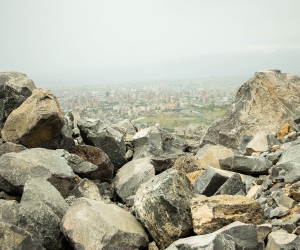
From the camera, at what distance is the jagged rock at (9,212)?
6.10 metres

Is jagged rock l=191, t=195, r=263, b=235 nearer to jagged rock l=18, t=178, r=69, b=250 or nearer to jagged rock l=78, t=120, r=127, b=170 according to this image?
jagged rock l=18, t=178, r=69, b=250

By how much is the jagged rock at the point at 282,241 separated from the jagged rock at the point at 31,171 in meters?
4.80

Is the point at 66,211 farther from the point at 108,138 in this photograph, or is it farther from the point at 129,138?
the point at 129,138

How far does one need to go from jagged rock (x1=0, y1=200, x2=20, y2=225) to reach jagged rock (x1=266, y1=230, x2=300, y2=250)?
4.31 m

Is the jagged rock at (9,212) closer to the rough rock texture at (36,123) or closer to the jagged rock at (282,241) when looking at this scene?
the rough rock texture at (36,123)

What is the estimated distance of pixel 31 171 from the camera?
765cm

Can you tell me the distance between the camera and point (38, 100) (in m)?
9.18

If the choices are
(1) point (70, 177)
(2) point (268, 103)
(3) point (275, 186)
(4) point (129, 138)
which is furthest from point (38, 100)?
(2) point (268, 103)

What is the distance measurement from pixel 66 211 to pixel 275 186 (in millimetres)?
4182

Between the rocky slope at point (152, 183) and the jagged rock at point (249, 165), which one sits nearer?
the rocky slope at point (152, 183)

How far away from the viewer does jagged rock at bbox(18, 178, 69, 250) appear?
603 cm

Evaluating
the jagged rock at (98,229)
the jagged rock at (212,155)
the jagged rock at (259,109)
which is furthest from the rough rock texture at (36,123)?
the jagged rock at (259,109)

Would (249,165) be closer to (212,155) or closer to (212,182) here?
(212,182)

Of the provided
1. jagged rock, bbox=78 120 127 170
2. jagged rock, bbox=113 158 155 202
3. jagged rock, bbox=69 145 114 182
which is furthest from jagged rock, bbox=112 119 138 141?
jagged rock, bbox=69 145 114 182
